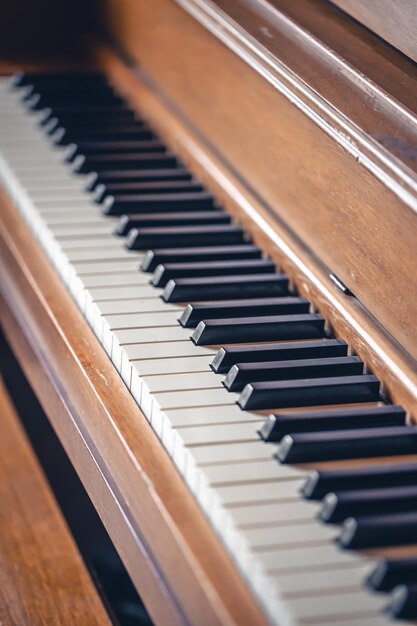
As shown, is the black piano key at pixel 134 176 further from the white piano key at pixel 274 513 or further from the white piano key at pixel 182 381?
the white piano key at pixel 274 513

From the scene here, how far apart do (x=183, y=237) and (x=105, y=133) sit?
55cm

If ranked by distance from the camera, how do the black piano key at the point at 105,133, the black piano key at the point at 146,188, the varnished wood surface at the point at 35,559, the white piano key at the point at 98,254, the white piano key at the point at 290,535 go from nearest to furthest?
the white piano key at the point at 290,535 → the varnished wood surface at the point at 35,559 → the white piano key at the point at 98,254 → the black piano key at the point at 146,188 → the black piano key at the point at 105,133

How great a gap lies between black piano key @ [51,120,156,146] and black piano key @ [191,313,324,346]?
85cm

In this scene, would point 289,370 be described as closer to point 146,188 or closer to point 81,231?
point 81,231

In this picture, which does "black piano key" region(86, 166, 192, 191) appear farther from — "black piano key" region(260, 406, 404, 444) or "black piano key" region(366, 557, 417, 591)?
"black piano key" region(366, 557, 417, 591)

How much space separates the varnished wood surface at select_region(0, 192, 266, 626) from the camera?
44.8 inches

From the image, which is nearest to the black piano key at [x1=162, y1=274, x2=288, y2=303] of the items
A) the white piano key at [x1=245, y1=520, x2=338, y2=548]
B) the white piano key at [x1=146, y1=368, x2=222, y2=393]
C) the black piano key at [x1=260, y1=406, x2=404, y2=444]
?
the white piano key at [x1=146, y1=368, x2=222, y2=393]

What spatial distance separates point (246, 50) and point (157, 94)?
2.15 ft

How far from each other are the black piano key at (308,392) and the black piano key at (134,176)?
82 cm

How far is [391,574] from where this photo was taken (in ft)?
3.50

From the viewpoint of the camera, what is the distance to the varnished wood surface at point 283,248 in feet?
4.60

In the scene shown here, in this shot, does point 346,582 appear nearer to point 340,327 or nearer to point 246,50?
point 340,327

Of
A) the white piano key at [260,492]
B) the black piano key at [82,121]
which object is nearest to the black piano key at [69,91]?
the black piano key at [82,121]

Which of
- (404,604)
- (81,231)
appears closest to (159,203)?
(81,231)
